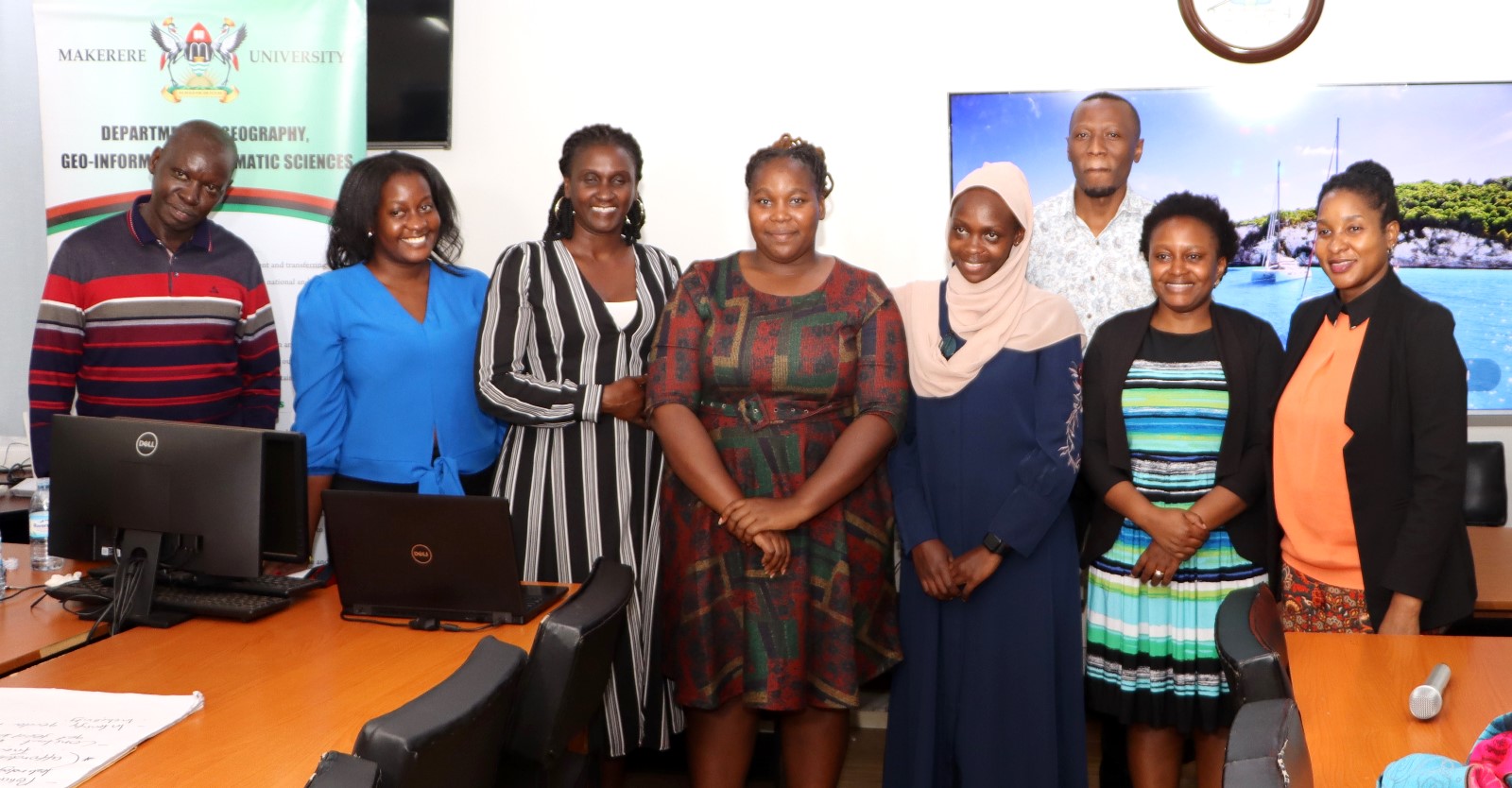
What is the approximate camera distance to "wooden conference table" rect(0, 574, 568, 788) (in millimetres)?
1598

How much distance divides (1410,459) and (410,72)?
3296mm

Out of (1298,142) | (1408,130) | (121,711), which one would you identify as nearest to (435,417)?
(121,711)

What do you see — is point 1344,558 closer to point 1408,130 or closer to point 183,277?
point 1408,130

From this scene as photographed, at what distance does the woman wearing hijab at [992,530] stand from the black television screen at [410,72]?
6.96ft

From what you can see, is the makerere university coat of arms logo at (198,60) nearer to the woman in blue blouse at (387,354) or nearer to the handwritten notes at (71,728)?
the woman in blue blouse at (387,354)

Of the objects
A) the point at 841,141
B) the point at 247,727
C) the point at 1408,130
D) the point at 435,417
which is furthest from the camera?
the point at 841,141

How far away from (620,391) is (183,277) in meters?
1.44

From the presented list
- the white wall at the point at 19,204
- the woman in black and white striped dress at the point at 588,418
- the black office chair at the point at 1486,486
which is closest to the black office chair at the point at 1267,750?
the woman in black and white striped dress at the point at 588,418

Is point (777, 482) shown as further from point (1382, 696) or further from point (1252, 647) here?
point (1382, 696)

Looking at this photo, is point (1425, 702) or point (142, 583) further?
point (142, 583)

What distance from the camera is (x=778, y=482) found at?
104 inches

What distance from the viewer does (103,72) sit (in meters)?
3.98

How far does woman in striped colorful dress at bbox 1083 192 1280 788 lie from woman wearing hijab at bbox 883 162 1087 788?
91 millimetres

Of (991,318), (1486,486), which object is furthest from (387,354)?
(1486,486)
